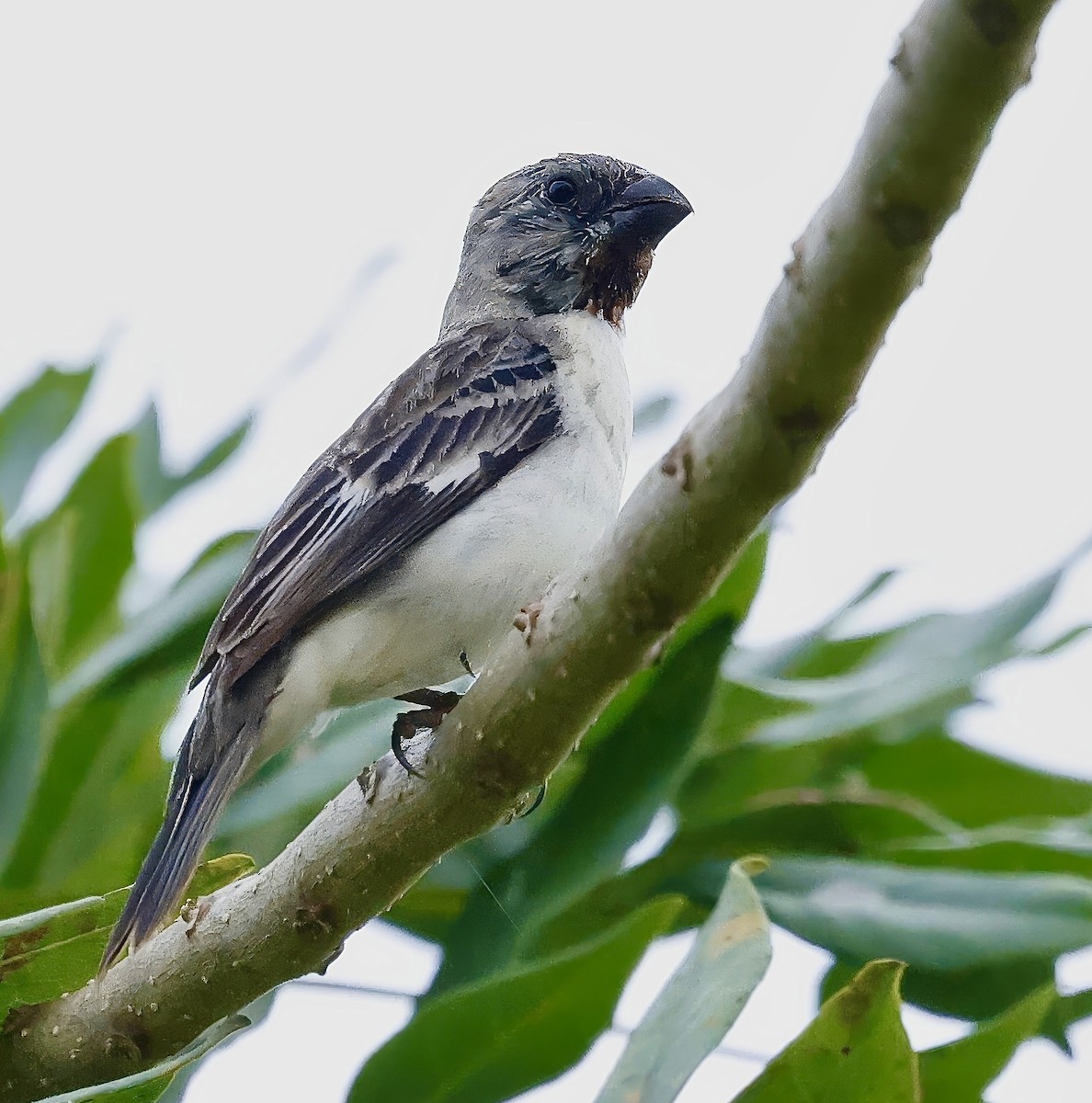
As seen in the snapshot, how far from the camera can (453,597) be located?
9.80 ft

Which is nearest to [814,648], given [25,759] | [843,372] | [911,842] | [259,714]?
[911,842]

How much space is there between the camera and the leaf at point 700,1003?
7.24ft

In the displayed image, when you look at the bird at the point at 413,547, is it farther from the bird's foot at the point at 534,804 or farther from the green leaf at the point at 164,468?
the green leaf at the point at 164,468

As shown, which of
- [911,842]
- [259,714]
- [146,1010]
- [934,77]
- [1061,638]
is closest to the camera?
A: [934,77]

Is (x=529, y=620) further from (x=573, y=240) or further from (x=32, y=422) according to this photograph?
(x=32, y=422)

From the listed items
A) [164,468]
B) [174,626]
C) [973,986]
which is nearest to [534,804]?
[973,986]

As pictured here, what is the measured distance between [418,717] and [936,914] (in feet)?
3.05

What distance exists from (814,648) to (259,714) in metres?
1.46

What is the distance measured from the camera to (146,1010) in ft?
7.45

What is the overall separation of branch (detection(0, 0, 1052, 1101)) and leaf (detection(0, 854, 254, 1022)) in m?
0.04

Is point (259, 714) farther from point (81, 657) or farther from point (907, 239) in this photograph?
point (907, 239)

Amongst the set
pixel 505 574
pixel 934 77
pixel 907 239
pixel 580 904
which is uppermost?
pixel 934 77

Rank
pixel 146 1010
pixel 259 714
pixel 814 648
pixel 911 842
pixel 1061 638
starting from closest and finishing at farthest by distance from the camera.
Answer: pixel 146 1010 → pixel 259 714 → pixel 911 842 → pixel 1061 638 → pixel 814 648

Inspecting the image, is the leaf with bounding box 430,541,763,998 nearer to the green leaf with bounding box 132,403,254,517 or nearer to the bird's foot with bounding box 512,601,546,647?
the bird's foot with bounding box 512,601,546,647
